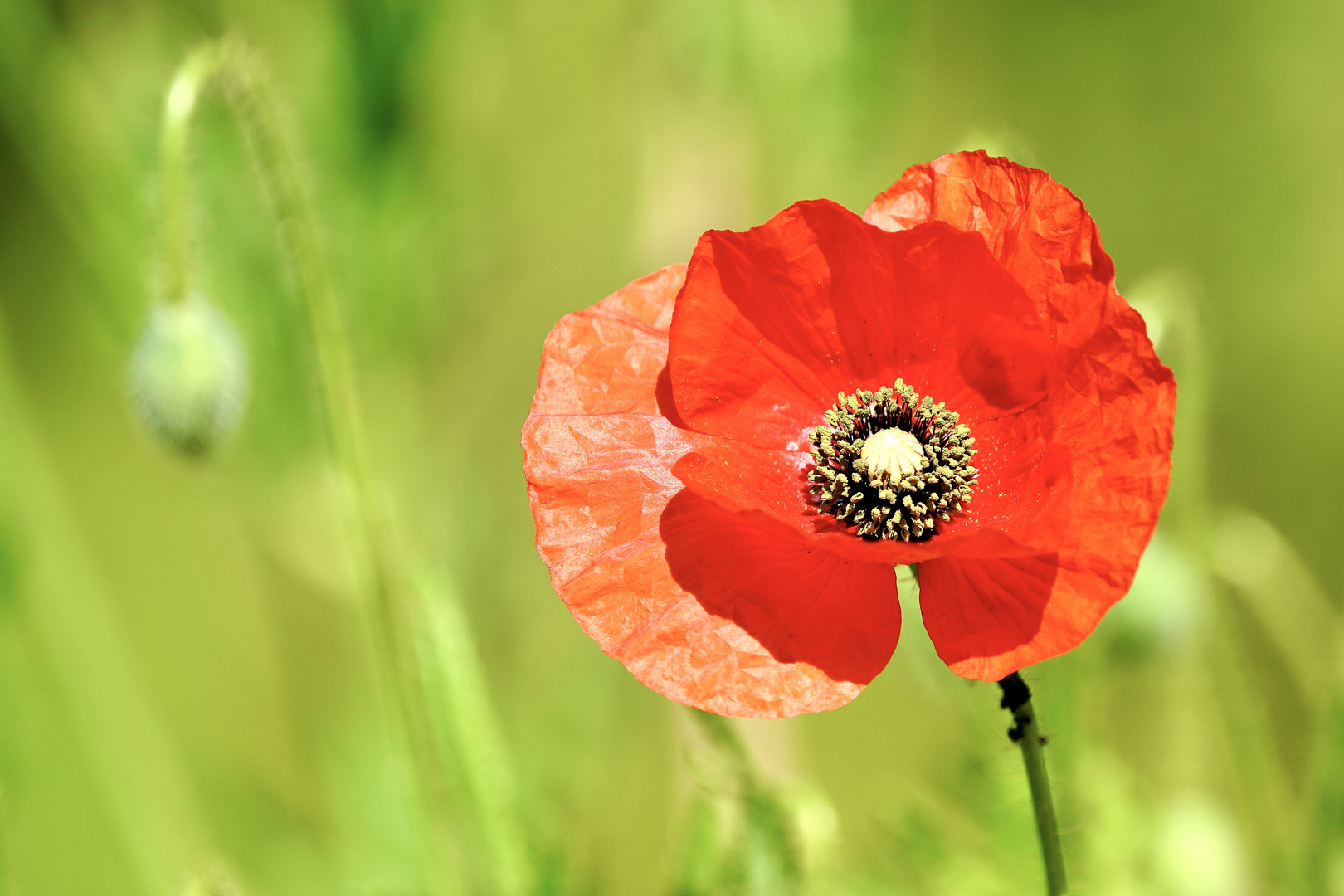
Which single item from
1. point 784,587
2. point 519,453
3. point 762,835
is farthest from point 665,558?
point 519,453

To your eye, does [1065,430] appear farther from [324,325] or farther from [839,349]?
[324,325]

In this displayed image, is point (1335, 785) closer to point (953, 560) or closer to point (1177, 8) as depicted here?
point (953, 560)

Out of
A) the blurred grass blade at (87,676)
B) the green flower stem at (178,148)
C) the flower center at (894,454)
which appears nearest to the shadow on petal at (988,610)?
the flower center at (894,454)

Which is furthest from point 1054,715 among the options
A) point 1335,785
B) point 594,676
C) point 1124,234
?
A: point 1124,234

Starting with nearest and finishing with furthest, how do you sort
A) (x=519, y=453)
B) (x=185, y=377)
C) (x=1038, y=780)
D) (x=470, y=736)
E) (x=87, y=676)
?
1. (x=1038, y=780)
2. (x=470, y=736)
3. (x=185, y=377)
4. (x=87, y=676)
5. (x=519, y=453)

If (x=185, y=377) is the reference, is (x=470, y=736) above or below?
below

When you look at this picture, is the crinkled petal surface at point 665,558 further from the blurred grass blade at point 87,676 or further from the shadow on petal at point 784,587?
the blurred grass blade at point 87,676
